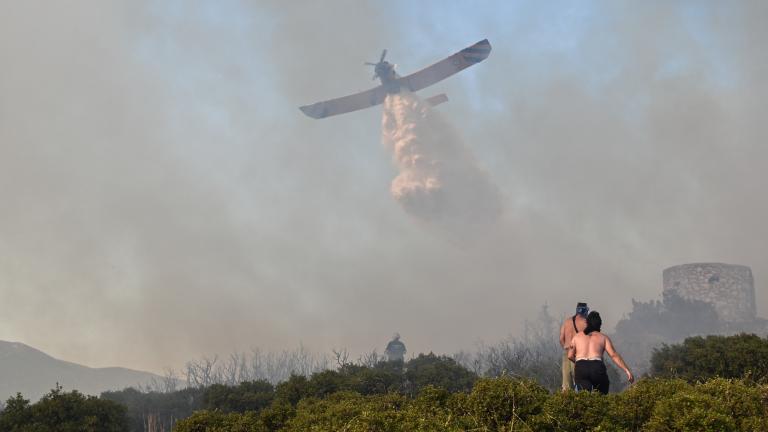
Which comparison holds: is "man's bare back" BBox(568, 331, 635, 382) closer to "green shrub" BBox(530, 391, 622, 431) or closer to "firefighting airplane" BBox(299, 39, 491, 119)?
"green shrub" BBox(530, 391, 622, 431)

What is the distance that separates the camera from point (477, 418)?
32.0 ft

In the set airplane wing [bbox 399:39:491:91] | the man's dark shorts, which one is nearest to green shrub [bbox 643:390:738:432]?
the man's dark shorts

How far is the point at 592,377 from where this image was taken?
11328 mm

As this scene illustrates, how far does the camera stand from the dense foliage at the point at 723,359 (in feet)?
74.8

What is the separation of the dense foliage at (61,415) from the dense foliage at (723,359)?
70.6 feet

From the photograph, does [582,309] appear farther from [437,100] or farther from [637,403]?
[437,100]

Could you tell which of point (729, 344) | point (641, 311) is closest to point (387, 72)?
point (729, 344)

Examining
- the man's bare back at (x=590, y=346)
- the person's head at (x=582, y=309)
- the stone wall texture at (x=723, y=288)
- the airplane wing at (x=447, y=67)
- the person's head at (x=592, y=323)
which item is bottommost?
the man's bare back at (x=590, y=346)

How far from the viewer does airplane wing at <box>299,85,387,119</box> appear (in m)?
61.1

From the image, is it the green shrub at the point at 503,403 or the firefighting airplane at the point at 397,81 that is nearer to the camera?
the green shrub at the point at 503,403

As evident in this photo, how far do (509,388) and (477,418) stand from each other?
777 millimetres

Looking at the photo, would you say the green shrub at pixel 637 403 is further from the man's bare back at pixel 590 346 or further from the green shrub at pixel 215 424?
the green shrub at pixel 215 424

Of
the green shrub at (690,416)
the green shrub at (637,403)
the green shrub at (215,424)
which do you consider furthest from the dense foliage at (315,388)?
the green shrub at (690,416)

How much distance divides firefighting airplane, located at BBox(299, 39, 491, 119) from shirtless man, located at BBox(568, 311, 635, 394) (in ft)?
153
